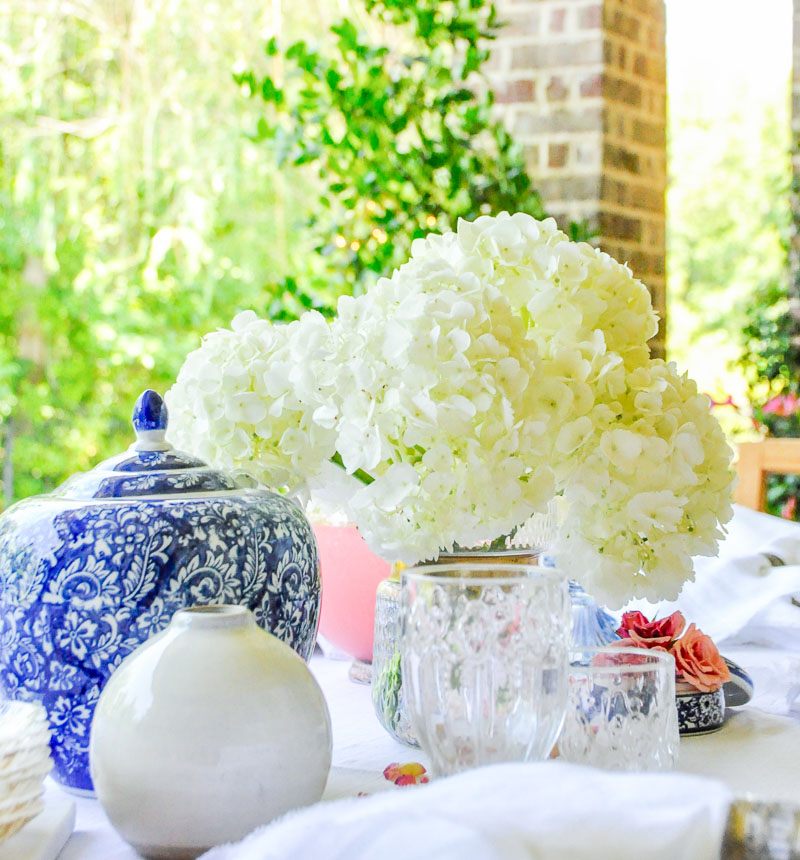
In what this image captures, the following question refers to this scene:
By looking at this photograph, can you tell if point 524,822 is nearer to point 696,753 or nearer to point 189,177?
point 696,753

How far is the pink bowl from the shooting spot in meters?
1.08

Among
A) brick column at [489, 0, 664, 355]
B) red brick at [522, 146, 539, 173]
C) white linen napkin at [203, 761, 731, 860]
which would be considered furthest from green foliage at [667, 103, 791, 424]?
white linen napkin at [203, 761, 731, 860]

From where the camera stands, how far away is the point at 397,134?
2629 millimetres

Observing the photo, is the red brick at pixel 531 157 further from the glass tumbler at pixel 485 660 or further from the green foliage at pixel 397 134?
the glass tumbler at pixel 485 660

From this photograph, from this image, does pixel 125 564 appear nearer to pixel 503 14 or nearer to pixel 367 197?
pixel 367 197

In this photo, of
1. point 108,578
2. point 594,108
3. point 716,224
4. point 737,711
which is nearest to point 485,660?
point 108,578

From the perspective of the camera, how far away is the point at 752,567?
134 cm

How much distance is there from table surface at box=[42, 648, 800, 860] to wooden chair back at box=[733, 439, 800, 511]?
3.28 feet

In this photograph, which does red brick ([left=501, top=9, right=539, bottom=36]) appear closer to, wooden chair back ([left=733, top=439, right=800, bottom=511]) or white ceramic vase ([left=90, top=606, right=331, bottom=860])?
wooden chair back ([left=733, top=439, right=800, bottom=511])

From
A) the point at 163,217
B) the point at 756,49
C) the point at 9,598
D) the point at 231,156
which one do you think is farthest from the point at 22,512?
the point at 756,49

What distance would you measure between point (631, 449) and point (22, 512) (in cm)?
42

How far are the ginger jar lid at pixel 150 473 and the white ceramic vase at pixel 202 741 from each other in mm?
164

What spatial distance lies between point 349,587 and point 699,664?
36 centimetres

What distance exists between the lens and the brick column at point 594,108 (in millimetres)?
2539
